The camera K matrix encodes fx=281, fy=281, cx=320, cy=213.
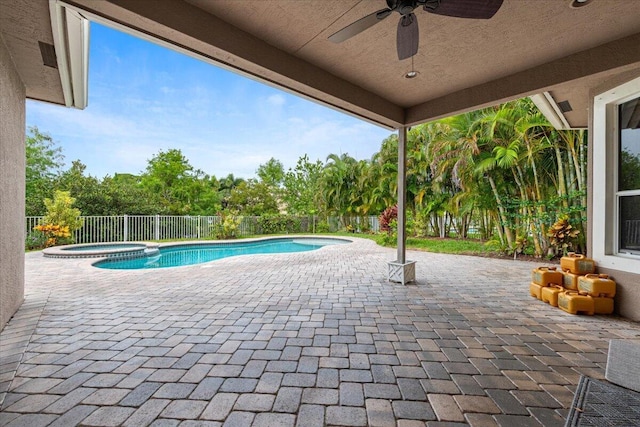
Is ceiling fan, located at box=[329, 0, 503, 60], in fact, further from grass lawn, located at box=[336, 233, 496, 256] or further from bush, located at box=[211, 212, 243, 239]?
bush, located at box=[211, 212, 243, 239]

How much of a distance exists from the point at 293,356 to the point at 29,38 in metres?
3.88

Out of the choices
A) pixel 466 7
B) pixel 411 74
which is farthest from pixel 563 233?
pixel 466 7

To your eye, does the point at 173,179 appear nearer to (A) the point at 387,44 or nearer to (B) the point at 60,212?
(B) the point at 60,212

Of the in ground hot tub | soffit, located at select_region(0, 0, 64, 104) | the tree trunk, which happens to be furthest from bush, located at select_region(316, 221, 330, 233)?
soffit, located at select_region(0, 0, 64, 104)

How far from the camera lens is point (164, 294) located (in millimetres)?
4152

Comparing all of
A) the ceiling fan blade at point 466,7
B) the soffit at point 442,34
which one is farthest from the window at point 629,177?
the ceiling fan blade at point 466,7

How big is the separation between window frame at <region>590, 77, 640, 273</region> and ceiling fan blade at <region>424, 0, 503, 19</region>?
9.01ft

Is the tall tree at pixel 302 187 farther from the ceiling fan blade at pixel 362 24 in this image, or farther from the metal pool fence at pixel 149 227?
the ceiling fan blade at pixel 362 24

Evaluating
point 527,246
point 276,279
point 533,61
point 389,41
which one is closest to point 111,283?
point 276,279

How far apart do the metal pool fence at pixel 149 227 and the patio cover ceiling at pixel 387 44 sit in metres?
9.05

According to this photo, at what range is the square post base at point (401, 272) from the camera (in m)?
4.82

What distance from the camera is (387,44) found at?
9.38 ft

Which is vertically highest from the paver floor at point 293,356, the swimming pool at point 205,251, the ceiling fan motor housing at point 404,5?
the ceiling fan motor housing at point 404,5

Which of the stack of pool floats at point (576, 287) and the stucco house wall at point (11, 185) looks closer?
the stucco house wall at point (11, 185)
